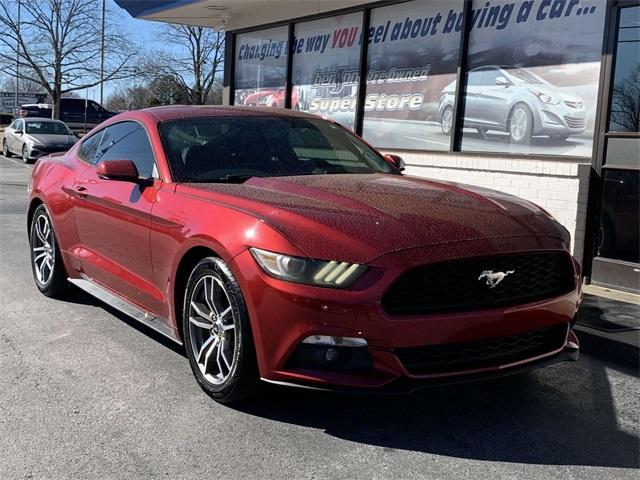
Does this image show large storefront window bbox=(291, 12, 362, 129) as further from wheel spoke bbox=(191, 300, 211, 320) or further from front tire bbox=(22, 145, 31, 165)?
front tire bbox=(22, 145, 31, 165)

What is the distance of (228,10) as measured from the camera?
11.7 m

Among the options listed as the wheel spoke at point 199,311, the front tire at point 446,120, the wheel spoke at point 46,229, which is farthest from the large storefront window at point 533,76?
the wheel spoke at point 46,229

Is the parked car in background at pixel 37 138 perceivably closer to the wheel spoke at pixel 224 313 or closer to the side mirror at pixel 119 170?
the side mirror at pixel 119 170

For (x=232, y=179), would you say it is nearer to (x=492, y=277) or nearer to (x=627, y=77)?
(x=492, y=277)

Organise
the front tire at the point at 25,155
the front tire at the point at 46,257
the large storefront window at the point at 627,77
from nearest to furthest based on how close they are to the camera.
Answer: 1. the front tire at the point at 46,257
2. the large storefront window at the point at 627,77
3. the front tire at the point at 25,155

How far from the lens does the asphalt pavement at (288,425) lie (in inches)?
117

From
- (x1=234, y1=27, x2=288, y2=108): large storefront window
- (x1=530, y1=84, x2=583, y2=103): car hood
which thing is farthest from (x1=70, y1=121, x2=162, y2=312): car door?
(x1=234, y1=27, x2=288, y2=108): large storefront window

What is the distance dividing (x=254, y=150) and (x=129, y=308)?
1311 millimetres

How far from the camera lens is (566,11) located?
711 centimetres

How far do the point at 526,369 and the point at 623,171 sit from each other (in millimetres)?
3948

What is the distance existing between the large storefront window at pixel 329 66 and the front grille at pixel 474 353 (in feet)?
23.4

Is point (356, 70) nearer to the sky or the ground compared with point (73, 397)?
nearer to the sky

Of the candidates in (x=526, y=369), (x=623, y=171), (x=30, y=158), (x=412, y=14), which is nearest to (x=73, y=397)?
(x=526, y=369)

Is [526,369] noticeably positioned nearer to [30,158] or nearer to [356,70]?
[356,70]
